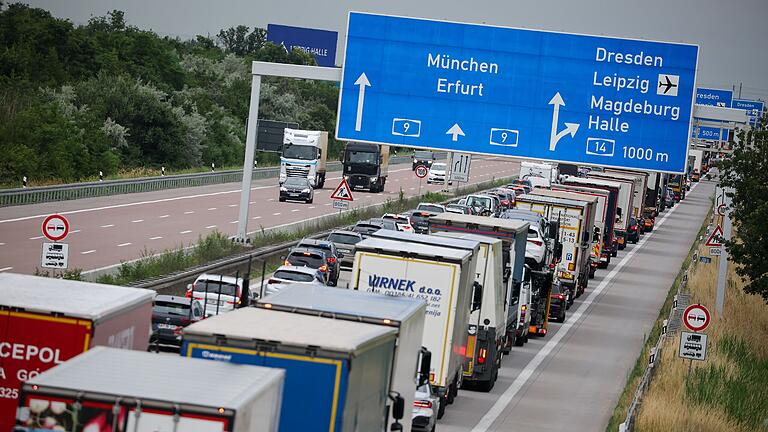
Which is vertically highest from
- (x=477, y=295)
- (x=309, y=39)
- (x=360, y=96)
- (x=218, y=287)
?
(x=309, y=39)

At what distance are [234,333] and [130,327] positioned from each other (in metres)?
2.56

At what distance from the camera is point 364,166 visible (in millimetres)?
84750

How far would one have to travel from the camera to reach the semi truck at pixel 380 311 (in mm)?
14398

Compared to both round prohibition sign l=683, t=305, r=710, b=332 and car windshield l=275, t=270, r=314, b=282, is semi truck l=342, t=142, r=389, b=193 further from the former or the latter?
round prohibition sign l=683, t=305, r=710, b=332

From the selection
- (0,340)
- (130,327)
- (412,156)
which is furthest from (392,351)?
(412,156)

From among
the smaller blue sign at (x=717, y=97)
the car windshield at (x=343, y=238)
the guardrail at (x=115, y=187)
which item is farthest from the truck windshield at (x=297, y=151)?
the smaller blue sign at (x=717, y=97)

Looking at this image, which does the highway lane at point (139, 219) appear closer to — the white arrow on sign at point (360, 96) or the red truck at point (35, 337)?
the white arrow on sign at point (360, 96)

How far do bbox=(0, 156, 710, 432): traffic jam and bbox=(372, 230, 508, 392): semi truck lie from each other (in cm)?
3

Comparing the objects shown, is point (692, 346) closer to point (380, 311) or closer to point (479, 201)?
point (380, 311)

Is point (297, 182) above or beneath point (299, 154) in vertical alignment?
beneath

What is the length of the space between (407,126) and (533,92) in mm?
3087

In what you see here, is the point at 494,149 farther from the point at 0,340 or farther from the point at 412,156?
the point at 412,156

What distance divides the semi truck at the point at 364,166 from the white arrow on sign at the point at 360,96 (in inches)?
1980

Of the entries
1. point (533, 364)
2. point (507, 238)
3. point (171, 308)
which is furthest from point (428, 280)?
point (533, 364)
